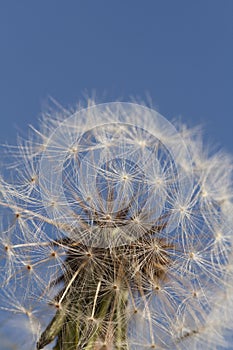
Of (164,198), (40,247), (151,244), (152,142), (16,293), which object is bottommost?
(16,293)

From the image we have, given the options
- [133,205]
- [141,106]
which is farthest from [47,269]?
[141,106]

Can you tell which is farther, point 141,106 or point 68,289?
point 141,106

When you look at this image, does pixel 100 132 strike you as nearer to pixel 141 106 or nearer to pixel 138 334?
pixel 141 106

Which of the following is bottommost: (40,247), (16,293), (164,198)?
(16,293)

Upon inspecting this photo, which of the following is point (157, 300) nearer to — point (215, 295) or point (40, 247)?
point (215, 295)

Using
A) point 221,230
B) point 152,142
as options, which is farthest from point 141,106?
point 221,230

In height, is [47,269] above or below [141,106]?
below
